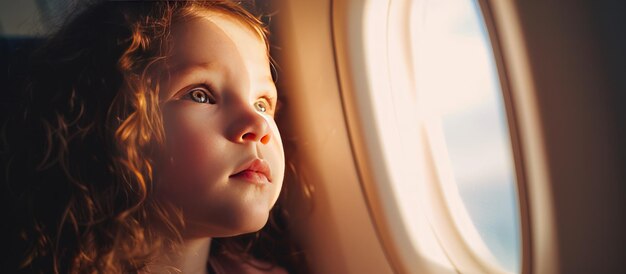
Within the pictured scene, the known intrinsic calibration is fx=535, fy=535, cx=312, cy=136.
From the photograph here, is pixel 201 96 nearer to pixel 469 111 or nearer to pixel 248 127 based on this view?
pixel 248 127

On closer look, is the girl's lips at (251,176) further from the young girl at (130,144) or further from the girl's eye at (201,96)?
the girl's eye at (201,96)

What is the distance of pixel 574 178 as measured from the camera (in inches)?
21.7

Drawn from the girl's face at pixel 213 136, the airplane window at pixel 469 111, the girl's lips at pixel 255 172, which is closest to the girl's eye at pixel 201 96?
the girl's face at pixel 213 136

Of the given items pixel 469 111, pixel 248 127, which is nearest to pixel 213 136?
pixel 248 127

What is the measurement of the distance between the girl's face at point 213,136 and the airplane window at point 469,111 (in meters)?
0.30

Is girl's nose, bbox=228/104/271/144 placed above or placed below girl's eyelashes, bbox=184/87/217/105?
below

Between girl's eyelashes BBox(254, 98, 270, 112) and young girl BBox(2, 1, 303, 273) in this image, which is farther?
girl's eyelashes BBox(254, 98, 270, 112)

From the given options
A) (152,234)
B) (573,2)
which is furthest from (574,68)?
(152,234)

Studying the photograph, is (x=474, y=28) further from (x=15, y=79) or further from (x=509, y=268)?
(x=15, y=79)

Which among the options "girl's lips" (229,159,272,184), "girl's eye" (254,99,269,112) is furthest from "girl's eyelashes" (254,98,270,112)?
"girl's lips" (229,159,272,184)

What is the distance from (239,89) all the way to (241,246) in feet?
1.14

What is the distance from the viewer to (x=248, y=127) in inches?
29.3

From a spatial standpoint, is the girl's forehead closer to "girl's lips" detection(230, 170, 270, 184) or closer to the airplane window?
"girl's lips" detection(230, 170, 270, 184)

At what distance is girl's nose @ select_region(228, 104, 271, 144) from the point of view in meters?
0.74
